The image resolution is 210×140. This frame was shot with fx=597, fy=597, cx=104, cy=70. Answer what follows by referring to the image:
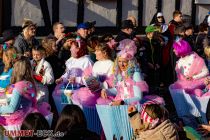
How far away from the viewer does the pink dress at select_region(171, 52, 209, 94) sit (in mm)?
8695

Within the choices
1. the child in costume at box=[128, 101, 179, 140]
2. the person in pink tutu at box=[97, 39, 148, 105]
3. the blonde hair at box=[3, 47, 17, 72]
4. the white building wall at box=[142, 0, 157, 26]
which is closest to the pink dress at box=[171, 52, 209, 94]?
the person in pink tutu at box=[97, 39, 148, 105]

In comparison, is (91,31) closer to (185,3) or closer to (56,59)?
(56,59)

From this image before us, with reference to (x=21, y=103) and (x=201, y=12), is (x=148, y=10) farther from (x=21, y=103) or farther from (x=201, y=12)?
(x=21, y=103)

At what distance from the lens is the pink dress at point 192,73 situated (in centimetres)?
870

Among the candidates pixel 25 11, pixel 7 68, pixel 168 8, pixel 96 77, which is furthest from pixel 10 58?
pixel 168 8

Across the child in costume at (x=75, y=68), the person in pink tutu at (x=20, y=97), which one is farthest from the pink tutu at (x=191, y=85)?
the person in pink tutu at (x=20, y=97)

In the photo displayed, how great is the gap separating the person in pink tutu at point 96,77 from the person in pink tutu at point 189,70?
43.2 inches

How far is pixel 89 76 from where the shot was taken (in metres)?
8.16

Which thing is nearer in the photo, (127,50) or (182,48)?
(127,50)

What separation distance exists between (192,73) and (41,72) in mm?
2224

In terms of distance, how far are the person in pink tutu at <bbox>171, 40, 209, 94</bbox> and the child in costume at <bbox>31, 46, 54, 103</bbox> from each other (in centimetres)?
190

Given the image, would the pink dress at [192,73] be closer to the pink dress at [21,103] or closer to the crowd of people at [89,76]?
the crowd of people at [89,76]

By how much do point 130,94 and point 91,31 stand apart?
299 centimetres

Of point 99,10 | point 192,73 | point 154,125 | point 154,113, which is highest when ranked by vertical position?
point 99,10
